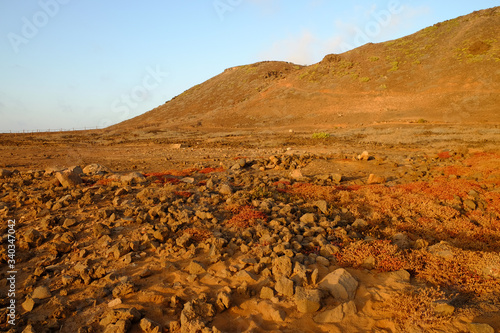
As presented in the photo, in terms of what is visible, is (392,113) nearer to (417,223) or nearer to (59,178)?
(417,223)

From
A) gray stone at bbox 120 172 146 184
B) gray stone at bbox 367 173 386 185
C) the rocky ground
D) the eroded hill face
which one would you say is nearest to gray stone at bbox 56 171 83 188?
the rocky ground

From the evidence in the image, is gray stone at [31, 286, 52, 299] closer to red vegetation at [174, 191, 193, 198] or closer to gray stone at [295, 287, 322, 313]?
gray stone at [295, 287, 322, 313]

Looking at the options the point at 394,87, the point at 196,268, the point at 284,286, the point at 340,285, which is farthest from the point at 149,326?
the point at 394,87

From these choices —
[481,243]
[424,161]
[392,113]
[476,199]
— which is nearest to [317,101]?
[392,113]

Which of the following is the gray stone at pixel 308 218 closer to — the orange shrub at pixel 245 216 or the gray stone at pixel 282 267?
the orange shrub at pixel 245 216

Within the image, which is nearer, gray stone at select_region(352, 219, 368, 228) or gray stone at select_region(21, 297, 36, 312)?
gray stone at select_region(21, 297, 36, 312)

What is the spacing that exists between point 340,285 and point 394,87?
4339cm

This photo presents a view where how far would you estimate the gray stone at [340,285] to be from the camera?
13.3ft

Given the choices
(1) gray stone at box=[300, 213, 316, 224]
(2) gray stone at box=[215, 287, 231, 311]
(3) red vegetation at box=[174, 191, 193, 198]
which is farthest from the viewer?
(3) red vegetation at box=[174, 191, 193, 198]

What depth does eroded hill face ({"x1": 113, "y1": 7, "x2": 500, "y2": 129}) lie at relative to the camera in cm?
3419

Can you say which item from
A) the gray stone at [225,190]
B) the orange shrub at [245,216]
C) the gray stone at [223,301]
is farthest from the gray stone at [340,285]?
the gray stone at [225,190]

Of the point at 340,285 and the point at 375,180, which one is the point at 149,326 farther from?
the point at 375,180

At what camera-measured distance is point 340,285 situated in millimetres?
4105

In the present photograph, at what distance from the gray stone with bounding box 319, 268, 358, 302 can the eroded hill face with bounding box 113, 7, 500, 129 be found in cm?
3124
